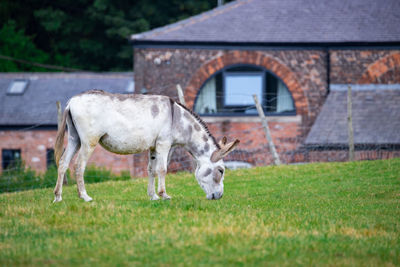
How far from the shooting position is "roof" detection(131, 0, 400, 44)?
23.7m

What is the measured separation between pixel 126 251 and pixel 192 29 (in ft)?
60.3

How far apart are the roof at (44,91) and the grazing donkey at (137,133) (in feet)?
66.6

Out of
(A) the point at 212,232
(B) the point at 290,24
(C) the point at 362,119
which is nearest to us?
(A) the point at 212,232

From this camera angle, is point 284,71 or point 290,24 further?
point 290,24

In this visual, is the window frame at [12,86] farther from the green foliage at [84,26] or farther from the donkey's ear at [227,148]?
the donkey's ear at [227,148]

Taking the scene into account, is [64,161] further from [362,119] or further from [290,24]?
[290,24]

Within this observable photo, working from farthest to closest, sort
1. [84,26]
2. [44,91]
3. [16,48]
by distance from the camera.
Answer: [84,26] → [16,48] → [44,91]

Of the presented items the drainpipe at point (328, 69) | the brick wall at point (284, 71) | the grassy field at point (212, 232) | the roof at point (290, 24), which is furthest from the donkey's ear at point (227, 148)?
the drainpipe at point (328, 69)

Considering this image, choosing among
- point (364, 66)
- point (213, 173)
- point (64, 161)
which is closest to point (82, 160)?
point (64, 161)

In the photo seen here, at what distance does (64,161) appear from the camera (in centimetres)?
984

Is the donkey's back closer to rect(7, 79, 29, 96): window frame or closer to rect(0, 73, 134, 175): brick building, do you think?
rect(0, 73, 134, 175): brick building

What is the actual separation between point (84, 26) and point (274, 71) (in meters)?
23.9

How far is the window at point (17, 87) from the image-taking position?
107 feet

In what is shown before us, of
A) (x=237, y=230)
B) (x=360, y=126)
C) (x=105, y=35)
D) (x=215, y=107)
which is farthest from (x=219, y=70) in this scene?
(x=105, y=35)
